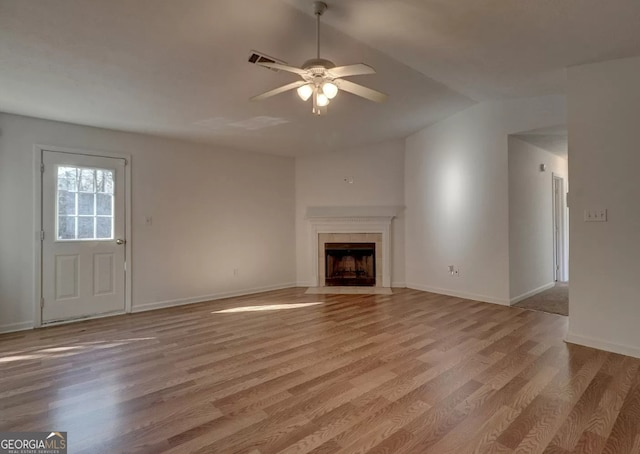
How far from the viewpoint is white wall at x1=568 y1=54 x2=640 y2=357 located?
269 centimetres

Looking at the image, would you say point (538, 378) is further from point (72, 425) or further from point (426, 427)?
point (72, 425)

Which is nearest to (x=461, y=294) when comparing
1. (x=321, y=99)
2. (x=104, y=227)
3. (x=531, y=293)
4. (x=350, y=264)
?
(x=531, y=293)

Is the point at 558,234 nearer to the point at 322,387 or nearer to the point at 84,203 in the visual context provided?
the point at 322,387

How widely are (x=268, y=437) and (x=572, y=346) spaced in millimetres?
2851

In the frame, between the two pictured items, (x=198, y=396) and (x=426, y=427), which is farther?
(x=198, y=396)

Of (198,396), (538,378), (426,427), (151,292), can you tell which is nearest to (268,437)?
(198,396)

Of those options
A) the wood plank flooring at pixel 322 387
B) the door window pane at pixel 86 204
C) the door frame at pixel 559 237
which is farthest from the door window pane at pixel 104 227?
the door frame at pixel 559 237

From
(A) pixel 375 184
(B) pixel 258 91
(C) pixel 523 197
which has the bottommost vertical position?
(C) pixel 523 197

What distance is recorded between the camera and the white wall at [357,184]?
18.4 ft

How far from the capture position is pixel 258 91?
325 centimetres

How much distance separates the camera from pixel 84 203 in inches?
155

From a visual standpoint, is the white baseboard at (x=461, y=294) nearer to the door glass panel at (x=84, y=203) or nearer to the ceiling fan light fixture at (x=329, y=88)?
the ceiling fan light fixture at (x=329, y=88)

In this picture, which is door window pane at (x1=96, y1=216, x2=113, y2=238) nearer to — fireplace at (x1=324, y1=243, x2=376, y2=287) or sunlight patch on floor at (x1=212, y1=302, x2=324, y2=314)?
sunlight patch on floor at (x1=212, y1=302, x2=324, y2=314)

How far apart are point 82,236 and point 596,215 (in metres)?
5.53
